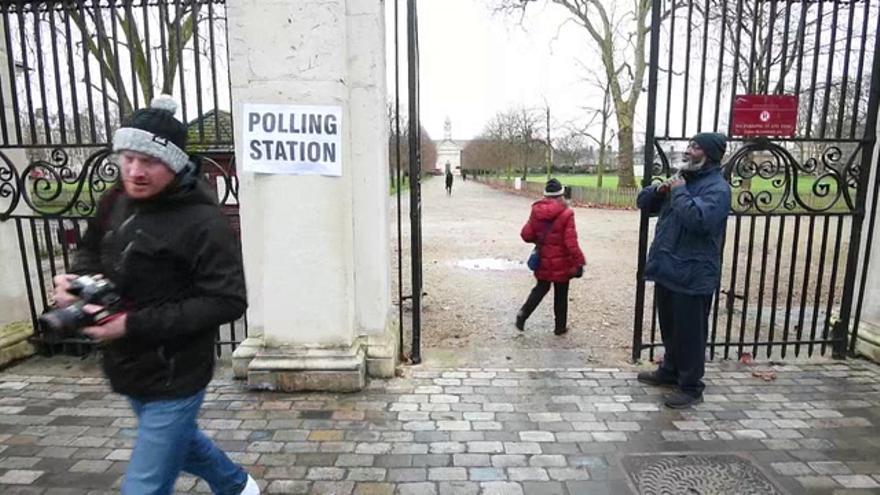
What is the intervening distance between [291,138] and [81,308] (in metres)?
2.09

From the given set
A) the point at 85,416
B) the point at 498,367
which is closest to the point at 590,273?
the point at 498,367

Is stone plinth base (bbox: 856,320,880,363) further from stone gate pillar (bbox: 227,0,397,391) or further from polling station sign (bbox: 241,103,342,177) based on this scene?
polling station sign (bbox: 241,103,342,177)

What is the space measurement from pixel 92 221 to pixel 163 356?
69 cm

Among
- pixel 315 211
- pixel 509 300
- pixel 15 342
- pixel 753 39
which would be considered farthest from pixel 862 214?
pixel 15 342

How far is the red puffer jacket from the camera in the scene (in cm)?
570

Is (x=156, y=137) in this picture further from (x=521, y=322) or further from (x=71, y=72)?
(x=521, y=322)

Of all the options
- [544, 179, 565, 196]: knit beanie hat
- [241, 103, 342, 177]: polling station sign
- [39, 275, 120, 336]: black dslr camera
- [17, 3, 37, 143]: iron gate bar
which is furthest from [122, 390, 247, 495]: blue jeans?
[544, 179, 565, 196]: knit beanie hat

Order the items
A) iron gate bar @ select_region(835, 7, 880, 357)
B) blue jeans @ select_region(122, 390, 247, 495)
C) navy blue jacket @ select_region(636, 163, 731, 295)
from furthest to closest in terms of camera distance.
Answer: iron gate bar @ select_region(835, 7, 880, 357) < navy blue jacket @ select_region(636, 163, 731, 295) < blue jeans @ select_region(122, 390, 247, 495)

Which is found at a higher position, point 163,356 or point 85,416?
point 163,356

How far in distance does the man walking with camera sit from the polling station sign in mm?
1574

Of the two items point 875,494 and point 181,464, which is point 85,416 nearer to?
point 181,464

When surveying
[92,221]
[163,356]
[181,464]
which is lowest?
[181,464]

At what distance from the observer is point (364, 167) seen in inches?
159

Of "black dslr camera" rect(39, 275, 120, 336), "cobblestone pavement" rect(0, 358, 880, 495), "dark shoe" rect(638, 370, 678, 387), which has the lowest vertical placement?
"cobblestone pavement" rect(0, 358, 880, 495)
